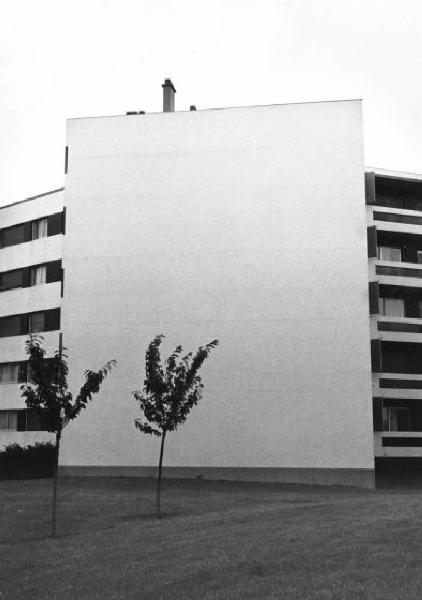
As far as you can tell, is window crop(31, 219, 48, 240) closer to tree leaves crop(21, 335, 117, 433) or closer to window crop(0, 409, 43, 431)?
window crop(0, 409, 43, 431)

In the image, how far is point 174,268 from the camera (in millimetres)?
39281

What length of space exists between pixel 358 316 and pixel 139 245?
11.5 meters

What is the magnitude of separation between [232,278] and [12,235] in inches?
716

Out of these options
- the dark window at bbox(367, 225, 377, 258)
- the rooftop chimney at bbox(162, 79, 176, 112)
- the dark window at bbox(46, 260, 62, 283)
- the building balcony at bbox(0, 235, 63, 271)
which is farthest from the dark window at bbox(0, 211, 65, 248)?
the dark window at bbox(367, 225, 377, 258)

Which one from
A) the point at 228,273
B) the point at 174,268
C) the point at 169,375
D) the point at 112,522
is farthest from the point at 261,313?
the point at 112,522

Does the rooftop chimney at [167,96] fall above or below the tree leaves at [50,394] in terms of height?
above

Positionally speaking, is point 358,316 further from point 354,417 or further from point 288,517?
point 288,517

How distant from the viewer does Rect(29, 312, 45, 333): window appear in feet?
154

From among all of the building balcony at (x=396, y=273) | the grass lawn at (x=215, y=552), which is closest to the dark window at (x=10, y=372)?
the building balcony at (x=396, y=273)

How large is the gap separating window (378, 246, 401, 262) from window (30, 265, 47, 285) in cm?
1985

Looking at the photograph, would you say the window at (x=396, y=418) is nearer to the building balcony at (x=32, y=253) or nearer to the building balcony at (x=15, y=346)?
the building balcony at (x=15, y=346)

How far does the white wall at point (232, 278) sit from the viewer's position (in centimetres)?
3700

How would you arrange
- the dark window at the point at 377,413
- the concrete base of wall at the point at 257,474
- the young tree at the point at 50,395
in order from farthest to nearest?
1. the dark window at the point at 377,413
2. the concrete base of wall at the point at 257,474
3. the young tree at the point at 50,395

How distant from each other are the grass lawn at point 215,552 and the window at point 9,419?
22978 mm
